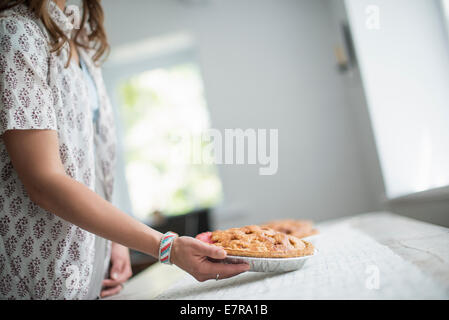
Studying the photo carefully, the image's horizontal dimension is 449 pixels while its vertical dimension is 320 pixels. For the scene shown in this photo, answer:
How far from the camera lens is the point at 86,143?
743 millimetres

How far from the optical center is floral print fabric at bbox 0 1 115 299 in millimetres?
614

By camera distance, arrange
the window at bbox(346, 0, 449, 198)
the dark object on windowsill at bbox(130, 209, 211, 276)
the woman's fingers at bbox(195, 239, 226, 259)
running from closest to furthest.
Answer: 1. the woman's fingers at bbox(195, 239, 226, 259)
2. the window at bbox(346, 0, 449, 198)
3. the dark object on windowsill at bbox(130, 209, 211, 276)

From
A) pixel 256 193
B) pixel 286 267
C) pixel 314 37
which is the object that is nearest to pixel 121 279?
pixel 286 267

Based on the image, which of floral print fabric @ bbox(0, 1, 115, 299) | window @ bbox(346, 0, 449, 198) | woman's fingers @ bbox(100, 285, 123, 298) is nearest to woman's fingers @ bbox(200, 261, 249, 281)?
floral print fabric @ bbox(0, 1, 115, 299)

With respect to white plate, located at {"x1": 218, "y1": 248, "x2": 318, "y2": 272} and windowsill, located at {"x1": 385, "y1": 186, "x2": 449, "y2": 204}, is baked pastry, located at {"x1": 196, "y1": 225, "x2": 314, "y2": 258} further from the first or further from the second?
windowsill, located at {"x1": 385, "y1": 186, "x2": 449, "y2": 204}

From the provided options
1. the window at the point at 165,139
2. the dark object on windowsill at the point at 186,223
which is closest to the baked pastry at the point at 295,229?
the dark object on windowsill at the point at 186,223

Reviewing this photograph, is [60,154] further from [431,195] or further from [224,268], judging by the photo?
[431,195]

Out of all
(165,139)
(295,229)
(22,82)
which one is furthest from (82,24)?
(165,139)

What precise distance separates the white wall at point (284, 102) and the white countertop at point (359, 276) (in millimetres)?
1728

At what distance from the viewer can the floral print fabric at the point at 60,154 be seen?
614mm

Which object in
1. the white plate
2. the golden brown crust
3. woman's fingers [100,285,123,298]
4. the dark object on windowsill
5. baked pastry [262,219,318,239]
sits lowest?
the dark object on windowsill

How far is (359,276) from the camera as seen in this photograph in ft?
1.71

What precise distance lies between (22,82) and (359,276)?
25.3 inches

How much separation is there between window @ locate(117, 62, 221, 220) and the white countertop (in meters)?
2.03
